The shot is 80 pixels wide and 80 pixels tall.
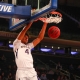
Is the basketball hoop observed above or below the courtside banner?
below

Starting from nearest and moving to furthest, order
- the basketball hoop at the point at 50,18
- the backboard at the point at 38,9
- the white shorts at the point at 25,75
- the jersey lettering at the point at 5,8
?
the backboard at the point at 38,9 < the white shorts at the point at 25,75 < the jersey lettering at the point at 5,8 < the basketball hoop at the point at 50,18

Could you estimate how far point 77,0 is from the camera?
15789mm

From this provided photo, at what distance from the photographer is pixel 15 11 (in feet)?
16.0

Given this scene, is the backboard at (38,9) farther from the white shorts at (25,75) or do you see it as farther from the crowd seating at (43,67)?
the crowd seating at (43,67)

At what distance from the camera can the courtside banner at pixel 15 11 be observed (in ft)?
15.8

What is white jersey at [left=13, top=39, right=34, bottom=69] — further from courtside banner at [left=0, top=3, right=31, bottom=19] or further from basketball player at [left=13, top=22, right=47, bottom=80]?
courtside banner at [left=0, top=3, right=31, bottom=19]

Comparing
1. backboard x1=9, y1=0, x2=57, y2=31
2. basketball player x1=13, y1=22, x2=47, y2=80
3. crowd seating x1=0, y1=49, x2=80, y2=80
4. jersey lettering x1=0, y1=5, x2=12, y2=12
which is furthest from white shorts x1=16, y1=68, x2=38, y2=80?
crowd seating x1=0, y1=49, x2=80, y2=80

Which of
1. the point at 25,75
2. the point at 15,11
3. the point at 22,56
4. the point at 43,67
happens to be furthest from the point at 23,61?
the point at 43,67

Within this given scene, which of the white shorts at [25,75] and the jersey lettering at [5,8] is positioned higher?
the jersey lettering at [5,8]

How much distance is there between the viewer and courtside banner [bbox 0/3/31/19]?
4.82 m

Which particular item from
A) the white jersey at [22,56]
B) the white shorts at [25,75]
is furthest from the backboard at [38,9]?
the white shorts at [25,75]

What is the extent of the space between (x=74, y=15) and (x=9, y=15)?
443 inches

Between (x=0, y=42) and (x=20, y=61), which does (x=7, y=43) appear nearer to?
(x=0, y=42)

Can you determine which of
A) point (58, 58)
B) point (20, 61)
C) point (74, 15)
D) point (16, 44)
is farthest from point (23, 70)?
point (58, 58)
